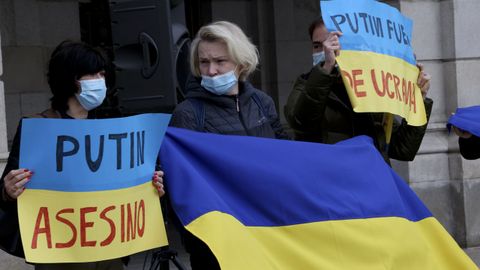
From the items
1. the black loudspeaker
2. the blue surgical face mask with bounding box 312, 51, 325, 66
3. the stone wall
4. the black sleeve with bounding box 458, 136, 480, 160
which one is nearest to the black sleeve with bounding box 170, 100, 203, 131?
the blue surgical face mask with bounding box 312, 51, 325, 66

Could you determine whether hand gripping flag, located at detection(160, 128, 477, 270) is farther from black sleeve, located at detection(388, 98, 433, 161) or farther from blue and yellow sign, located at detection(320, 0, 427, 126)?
black sleeve, located at detection(388, 98, 433, 161)

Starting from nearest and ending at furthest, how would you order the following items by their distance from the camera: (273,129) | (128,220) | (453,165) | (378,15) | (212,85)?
1. (128,220)
2. (212,85)
3. (273,129)
4. (378,15)
5. (453,165)

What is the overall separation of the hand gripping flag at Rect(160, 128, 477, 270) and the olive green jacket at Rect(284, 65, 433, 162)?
24cm

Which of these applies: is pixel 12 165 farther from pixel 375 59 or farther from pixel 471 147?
pixel 471 147

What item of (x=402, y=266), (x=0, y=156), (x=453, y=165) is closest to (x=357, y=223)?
(x=402, y=266)

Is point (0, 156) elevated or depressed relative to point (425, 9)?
depressed

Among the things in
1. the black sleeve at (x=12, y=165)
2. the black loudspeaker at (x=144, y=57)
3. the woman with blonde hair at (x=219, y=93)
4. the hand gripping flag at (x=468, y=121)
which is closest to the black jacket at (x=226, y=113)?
the woman with blonde hair at (x=219, y=93)

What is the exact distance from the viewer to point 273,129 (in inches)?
179

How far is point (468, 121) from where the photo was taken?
5934mm

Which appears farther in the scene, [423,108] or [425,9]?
[425,9]

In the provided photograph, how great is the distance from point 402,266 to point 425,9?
18.0ft

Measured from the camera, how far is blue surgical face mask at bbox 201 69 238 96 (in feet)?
14.0

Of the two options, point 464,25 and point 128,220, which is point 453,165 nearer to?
point 464,25

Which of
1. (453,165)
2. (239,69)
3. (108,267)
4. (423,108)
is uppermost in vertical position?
(239,69)
